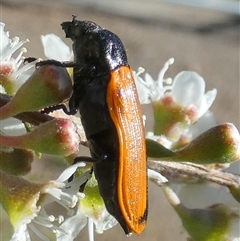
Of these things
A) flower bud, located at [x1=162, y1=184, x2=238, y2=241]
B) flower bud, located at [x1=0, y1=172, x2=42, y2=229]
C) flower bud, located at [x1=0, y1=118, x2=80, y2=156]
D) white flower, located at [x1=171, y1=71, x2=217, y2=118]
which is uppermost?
flower bud, located at [x1=0, y1=118, x2=80, y2=156]

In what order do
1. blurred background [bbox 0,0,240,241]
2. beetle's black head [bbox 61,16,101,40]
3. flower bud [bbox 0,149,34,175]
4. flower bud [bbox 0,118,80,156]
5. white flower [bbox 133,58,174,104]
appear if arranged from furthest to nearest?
blurred background [bbox 0,0,240,241] → white flower [bbox 133,58,174,104] → beetle's black head [bbox 61,16,101,40] → flower bud [bbox 0,149,34,175] → flower bud [bbox 0,118,80,156]

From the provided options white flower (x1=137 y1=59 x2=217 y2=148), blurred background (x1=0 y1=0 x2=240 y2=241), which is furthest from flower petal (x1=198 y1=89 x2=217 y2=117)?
blurred background (x1=0 y1=0 x2=240 y2=241)

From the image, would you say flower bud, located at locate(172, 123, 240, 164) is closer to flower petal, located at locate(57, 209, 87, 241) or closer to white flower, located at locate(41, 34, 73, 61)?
flower petal, located at locate(57, 209, 87, 241)

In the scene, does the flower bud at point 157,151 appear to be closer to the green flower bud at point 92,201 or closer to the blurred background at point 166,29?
the green flower bud at point 92,201

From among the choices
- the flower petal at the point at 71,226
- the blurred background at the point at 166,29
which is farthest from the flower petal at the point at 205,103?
the blurred background at the point at 166,29

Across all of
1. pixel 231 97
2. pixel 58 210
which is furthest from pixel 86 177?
pixel 231 97

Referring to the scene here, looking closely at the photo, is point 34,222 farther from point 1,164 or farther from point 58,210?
point 58,210

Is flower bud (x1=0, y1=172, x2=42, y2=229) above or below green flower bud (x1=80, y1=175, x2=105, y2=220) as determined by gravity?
above
